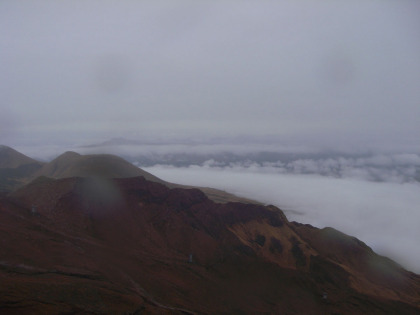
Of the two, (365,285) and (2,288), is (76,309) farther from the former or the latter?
(365,285)

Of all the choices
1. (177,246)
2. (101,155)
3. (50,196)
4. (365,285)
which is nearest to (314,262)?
(365,285)

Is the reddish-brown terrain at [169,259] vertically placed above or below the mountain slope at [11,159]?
below

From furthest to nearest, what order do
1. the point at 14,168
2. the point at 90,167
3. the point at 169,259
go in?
the point at 14,168, the point at 90,167, the point at 169,259

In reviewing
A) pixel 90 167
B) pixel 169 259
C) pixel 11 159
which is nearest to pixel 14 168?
pixel 11 159

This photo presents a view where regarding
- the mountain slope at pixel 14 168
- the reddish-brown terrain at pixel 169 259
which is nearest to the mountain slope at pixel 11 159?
the mountain slope at pixel 14 168

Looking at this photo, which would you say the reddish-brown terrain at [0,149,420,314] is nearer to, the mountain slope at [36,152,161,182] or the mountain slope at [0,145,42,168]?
the mountain slope at [36,152,161,182]

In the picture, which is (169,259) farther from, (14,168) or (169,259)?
(14,168)

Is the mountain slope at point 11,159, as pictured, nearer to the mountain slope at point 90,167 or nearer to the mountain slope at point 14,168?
the mountain slope at point 14,168
